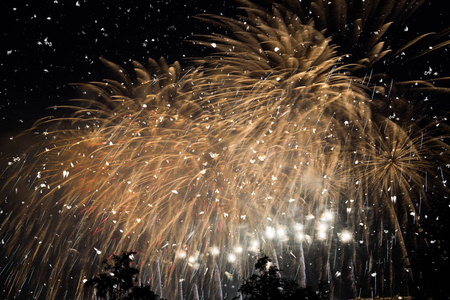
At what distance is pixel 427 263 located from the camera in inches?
278

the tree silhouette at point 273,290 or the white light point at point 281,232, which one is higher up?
the white light point at point 281,232

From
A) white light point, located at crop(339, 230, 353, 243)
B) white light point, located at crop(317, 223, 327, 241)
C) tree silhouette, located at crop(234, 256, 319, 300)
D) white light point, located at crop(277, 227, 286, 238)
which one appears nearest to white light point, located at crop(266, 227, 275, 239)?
white light point, located at crop(277, 227, 286, 238)

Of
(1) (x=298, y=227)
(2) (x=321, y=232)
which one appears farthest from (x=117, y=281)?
(2) (x=321, y=232)

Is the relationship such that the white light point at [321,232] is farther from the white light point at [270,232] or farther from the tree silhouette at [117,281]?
the tree silhouette at [117,281]

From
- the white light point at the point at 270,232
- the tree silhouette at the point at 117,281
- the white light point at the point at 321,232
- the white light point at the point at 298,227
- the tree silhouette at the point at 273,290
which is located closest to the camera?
the tree silhouette at the point at 273,290

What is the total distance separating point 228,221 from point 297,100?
806cm

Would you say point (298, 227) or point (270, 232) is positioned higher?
point (298, 227)

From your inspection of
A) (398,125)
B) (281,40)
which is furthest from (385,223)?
(281,40)

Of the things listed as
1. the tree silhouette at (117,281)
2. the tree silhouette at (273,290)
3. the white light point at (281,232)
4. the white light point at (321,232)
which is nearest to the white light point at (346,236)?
the white light point at (321,232)

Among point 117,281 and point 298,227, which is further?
point 298,227

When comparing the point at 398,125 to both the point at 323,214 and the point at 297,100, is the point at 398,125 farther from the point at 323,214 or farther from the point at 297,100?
the point at 323,214

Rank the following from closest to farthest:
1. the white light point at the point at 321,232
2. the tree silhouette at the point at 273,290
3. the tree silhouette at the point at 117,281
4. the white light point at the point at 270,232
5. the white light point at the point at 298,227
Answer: the tree silhouette at the point at 273,290 → the tree silhouette at the point at 117,281 → the white light point at the point at 270,232 → the white light point at the point at 298,227 → the white light point at the point at 321,232

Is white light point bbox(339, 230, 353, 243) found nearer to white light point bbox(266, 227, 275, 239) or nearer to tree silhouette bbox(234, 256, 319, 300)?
white light point bbox(266, 227, 275, 239)

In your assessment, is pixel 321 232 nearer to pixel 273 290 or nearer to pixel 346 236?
pixel 346 236
